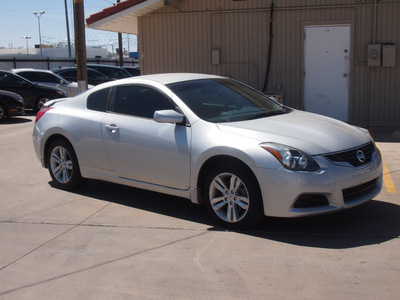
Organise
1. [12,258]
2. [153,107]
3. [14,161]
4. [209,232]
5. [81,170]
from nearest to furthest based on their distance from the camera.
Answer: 1. [12,258]
2. [209,232]
3. [153,107]
4. [81,170]
5. [14,161]

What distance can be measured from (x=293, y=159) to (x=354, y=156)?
0.72 metres

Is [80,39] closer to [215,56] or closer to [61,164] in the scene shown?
[215,56]

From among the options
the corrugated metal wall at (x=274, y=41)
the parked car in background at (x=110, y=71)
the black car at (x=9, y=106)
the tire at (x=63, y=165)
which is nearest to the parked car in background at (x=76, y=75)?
the parked car in background at (x=110, y=71)

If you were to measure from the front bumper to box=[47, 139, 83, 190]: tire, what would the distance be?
2.94m

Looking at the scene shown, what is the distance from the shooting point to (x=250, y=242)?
5211 mm

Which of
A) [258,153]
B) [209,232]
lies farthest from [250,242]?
[258,153]

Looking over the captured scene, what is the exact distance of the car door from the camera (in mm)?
5871

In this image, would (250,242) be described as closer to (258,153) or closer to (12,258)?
(258,153)

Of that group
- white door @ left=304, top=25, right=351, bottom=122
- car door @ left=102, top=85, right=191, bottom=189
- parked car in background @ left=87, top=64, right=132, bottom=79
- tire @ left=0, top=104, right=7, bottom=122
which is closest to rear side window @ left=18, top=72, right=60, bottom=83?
A: tire @ left=0, top=104, right=7, bottom=122

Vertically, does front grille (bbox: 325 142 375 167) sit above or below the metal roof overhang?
below

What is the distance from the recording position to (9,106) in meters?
15.6

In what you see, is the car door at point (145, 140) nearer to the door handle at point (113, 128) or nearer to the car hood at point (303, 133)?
the door handle at point (113, 128)

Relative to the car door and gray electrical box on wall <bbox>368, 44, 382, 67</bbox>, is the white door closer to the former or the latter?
gray electrical box on wall <bbox>368, 44, 382, 67</bbox>

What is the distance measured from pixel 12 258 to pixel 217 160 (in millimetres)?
2224
